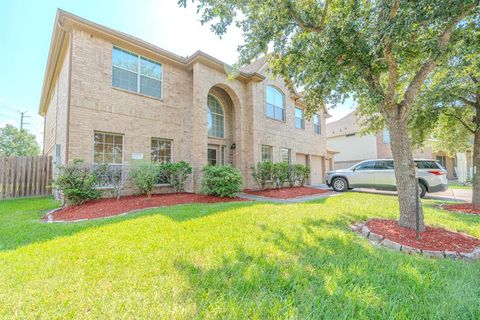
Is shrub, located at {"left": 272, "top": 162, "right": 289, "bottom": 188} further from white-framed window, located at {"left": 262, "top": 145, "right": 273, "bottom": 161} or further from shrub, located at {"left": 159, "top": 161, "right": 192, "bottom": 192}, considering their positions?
shrub, located at {"left": 159, "top": 161, "right": 192, "bottom": 192}

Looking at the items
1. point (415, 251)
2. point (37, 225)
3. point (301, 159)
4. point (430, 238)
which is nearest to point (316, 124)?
point (301, 159)

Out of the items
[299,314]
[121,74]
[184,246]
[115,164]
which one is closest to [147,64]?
[121,74]

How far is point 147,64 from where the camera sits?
934 cm

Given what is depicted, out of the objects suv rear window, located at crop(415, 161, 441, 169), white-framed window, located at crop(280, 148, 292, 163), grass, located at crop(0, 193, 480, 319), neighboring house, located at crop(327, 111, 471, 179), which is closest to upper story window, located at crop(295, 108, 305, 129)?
white-framed window, located at crop(280, 148, 292, 163)

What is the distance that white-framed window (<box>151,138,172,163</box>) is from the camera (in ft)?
30.9

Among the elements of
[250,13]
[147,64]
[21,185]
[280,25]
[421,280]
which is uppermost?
[147,64]

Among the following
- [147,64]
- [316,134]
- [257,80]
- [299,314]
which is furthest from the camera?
[316,134]

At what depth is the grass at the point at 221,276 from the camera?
1.90 metres

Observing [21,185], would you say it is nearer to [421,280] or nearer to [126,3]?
[126,3]

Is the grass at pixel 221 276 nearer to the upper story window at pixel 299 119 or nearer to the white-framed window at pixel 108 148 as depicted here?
the white-framed window at pixel 108 148

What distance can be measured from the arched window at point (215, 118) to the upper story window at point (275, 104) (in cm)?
316

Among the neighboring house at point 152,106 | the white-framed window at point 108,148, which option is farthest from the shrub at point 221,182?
the white-framed window at point 108,148

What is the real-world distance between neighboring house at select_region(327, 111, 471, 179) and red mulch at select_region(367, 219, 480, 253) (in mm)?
18787

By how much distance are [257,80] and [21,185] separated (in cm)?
1274
